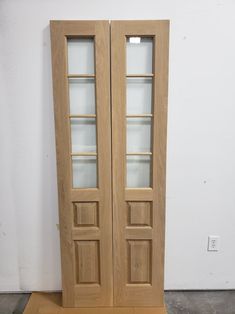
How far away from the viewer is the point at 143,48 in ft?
5.31

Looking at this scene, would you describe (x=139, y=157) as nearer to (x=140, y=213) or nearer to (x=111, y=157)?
(x=111, y=157)

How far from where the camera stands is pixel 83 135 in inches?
67.6

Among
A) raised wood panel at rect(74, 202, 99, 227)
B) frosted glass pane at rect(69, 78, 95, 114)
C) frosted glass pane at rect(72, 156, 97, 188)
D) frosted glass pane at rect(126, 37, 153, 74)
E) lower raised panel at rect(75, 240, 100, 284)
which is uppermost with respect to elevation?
frosted glass pane at rect(126, 37, 153, 74)

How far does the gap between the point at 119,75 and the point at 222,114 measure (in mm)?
746

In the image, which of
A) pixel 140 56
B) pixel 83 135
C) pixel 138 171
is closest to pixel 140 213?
pixel 138 171

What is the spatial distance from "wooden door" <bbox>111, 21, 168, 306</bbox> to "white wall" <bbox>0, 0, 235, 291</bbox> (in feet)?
0.48

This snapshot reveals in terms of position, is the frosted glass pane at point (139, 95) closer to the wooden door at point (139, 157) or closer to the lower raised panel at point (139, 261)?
the wooden door at point (139, 157)

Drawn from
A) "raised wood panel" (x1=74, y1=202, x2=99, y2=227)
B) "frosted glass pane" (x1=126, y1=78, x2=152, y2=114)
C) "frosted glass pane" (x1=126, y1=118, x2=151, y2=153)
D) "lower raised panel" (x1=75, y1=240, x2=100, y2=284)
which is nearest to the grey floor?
"lower raised panel" (x1=75, y1=240, x2=100, y2=284)

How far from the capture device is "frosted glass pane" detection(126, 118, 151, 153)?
1697 millimetres

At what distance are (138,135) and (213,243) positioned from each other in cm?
97

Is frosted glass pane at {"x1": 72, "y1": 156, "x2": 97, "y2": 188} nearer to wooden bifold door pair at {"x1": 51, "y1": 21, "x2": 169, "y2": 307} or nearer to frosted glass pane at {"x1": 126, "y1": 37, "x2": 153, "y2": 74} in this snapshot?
wooden bifold door pair at {"x1": 51, "y1": 21, "x2": 169, "y2": 307}

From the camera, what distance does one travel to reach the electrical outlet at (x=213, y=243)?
1877 mm

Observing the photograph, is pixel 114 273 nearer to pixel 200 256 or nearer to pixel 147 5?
pixel 200 256

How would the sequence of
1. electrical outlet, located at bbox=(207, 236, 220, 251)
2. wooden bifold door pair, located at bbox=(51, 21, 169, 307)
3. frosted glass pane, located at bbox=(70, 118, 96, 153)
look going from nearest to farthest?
wooden bifold door pair, located at bbox=(51, 21, 169, 307) < frosted glass pane, located at bbox=(70, 118, 96, 153) < electrical outlet, located at bbox=(207, 236, 220, 251)
